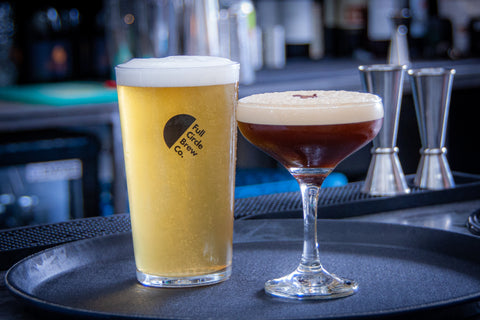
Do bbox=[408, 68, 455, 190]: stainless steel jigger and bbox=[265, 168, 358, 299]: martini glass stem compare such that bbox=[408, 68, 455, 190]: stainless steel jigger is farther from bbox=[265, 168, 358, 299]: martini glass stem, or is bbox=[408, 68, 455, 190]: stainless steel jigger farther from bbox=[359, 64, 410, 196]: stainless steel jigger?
bbox=[265, 168, 358, 299]: martini glass stem

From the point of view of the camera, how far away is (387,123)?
47.3 inches

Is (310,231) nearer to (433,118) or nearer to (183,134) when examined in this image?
(183,134)

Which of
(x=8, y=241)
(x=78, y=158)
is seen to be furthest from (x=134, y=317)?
(x=78, y=158)

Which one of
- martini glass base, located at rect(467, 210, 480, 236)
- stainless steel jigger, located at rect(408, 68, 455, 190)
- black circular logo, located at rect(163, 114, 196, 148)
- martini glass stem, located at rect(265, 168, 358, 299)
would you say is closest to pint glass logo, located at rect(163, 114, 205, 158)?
black circular logo, located at rect(163, 114, 196, 148)

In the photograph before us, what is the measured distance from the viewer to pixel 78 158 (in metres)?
2.66

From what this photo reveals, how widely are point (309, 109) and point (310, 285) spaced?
0.18m

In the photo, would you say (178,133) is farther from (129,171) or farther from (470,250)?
(470,250)

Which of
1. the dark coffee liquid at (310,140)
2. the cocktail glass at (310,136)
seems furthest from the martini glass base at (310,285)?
the dark coffee liquid at (310,140)

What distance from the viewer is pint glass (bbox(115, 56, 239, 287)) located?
724mm

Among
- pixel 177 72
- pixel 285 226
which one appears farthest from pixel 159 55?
pixel 177 72

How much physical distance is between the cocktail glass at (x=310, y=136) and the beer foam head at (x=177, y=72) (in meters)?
0.05

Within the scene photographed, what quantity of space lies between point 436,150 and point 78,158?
1717 mm

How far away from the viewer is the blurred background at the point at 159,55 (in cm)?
253

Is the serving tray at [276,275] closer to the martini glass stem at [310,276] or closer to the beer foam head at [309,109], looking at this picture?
the martini glass stem at [310,276]
